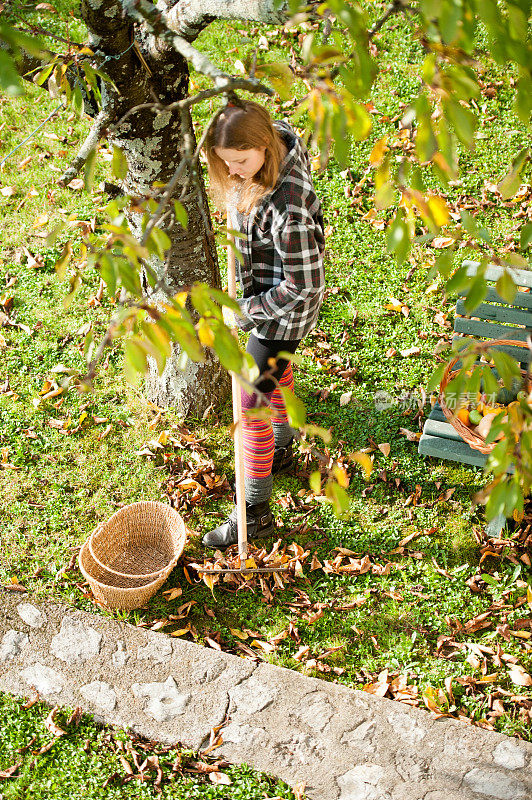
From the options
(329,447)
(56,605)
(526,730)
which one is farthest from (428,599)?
(56,605)

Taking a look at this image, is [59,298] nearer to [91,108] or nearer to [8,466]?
[8,466]

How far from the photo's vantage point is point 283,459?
4020 mm

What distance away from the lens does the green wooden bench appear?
355 centimetres

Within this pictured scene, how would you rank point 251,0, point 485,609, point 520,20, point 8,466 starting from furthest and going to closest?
point 8,466, point 485,609, point 251,0, point 520,20

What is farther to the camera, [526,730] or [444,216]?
[526,730]

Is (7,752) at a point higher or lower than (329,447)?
lower

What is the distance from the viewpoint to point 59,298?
503 centimetres

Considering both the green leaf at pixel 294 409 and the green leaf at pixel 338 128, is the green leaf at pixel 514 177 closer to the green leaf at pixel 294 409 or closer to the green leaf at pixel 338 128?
the green leaf at pixel 338 128

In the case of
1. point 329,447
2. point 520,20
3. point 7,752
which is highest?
point 520,20

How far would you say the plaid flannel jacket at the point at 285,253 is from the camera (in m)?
2.77

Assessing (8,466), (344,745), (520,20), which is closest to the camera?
(520,20)

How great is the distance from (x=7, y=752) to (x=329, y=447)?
6.95 feet

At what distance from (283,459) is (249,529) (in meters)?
0.50

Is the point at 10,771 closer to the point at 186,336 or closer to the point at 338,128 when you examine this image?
the point at 186,336
